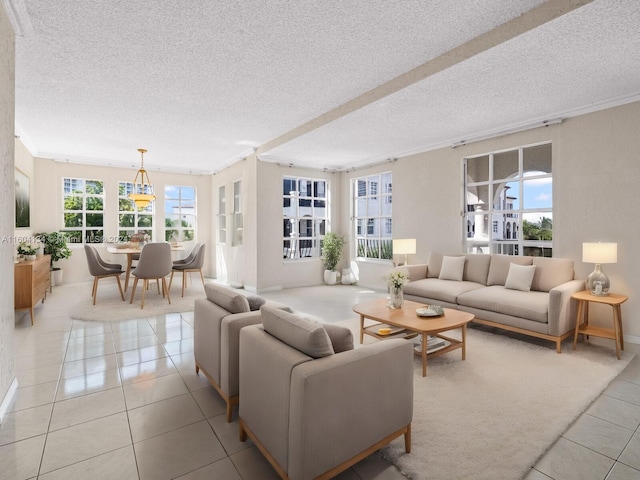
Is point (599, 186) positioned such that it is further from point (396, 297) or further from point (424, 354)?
point (424, 354)

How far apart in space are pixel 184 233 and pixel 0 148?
6.58m

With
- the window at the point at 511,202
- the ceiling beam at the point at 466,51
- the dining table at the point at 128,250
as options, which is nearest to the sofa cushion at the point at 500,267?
the window at the point at 511,202

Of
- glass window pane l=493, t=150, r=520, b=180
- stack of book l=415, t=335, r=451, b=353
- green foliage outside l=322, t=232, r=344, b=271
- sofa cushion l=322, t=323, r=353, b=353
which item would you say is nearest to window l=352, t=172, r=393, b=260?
green foliage outside l=322, t=232, r=344, b=271

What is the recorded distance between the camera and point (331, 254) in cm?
738

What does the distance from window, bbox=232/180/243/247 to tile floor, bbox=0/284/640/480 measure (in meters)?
4.02

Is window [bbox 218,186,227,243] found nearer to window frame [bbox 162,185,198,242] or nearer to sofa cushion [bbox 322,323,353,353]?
window frame [bbox 162,185,198,242]

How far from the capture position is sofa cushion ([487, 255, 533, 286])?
14.7 feet

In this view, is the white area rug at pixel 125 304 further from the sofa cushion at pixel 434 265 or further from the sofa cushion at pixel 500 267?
the sofa cushion at pixel 500 267

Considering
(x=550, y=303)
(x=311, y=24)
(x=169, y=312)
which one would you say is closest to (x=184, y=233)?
(x=169, y=312)

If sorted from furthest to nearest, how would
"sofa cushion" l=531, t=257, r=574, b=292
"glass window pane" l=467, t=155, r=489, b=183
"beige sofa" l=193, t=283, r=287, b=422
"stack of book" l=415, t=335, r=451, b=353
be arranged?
1. "glass window pane" l=467, t=155, r=489, b=183
2. "sofa cushion" l=531, t=257, r=574, b=292
3. "stack of book" l=415, t=335, r=451, b=353
4. "beige sofa" l=193, t=283, r=287, b=422

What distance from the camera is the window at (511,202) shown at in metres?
4.54

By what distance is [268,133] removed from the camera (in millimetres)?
5488

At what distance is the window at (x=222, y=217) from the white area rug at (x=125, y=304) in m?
1.78

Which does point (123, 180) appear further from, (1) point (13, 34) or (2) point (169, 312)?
(1) point (13, 34)
